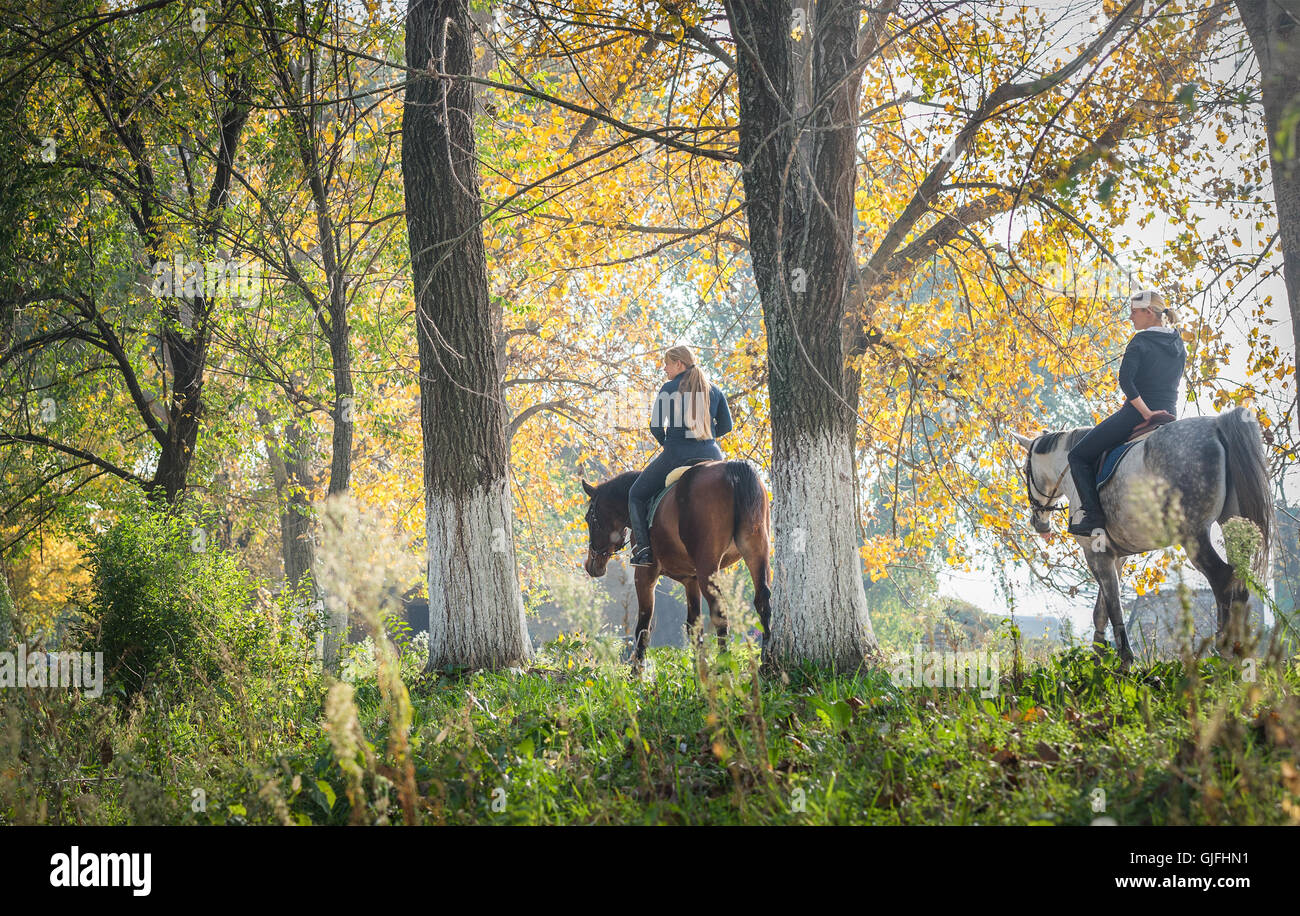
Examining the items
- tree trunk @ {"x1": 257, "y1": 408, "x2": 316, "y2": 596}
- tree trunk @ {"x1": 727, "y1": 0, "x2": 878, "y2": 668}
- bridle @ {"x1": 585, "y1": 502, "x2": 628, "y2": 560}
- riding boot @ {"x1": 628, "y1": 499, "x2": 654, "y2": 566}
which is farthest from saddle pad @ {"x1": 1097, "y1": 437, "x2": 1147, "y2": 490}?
tree trunk @ {"x1": 257, "y1": 408, "x2": 316, "y2": 596}

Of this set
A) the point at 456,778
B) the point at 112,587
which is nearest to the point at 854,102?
the point at 456,778

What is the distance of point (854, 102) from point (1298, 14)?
15.4ft

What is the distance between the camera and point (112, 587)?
8562 mm

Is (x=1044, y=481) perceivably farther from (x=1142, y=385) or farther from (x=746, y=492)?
(x=746, y=492)

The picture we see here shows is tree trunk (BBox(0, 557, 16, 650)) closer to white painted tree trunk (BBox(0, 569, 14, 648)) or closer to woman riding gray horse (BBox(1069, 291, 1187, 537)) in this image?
white painted tree trunk (BBox(0, 569, 14, 648))

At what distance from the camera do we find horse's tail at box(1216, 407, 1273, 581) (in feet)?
20.8

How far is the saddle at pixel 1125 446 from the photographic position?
7.04 m

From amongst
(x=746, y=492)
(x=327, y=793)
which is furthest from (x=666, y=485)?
(x=327, y=793)

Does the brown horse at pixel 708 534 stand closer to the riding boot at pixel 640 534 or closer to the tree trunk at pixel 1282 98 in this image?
the riding boot at pixel 640 534

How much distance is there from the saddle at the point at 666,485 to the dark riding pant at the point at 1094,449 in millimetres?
3270

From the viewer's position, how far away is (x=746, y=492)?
807 centimetres

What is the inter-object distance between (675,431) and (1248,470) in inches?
179

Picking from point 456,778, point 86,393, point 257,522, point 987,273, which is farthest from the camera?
point 257,522
